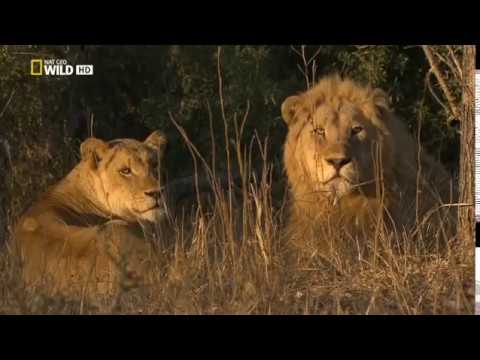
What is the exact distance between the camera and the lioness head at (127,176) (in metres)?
6.68

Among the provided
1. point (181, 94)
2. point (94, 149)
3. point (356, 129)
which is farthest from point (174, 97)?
point (356, 129)

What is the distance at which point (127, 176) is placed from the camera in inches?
266

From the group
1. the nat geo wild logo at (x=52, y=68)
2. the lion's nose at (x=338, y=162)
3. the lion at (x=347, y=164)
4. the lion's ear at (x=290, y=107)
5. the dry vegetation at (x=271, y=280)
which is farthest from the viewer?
the lion's ear at (x=290, y=107)

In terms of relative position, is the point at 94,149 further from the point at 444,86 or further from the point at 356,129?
the point at 444,86

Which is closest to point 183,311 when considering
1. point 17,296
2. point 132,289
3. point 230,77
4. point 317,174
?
point 132,289

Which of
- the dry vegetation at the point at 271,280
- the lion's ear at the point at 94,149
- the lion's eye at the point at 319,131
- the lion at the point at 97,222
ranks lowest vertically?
the dry vegetation at the point at 271,280

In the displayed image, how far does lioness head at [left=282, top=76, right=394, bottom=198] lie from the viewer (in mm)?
6691

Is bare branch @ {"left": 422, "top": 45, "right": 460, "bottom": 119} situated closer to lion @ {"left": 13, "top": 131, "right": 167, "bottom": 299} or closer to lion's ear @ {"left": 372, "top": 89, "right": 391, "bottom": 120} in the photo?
lion's ear @ {"left": 372, "top": 89, "right": 391, "bottom": 120}

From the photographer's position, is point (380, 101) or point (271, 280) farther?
point (380, 101)

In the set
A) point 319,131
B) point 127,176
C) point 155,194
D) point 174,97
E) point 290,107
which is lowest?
point 155,194

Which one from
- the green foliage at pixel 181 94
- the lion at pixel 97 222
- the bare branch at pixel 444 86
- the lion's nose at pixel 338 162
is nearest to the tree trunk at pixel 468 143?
the bare branch at pixel 444 86

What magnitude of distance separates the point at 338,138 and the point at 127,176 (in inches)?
53.3

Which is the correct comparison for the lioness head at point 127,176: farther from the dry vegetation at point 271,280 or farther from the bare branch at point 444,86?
the bare branch at point 444,86

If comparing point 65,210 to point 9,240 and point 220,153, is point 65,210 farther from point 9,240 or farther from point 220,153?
point 220,153
